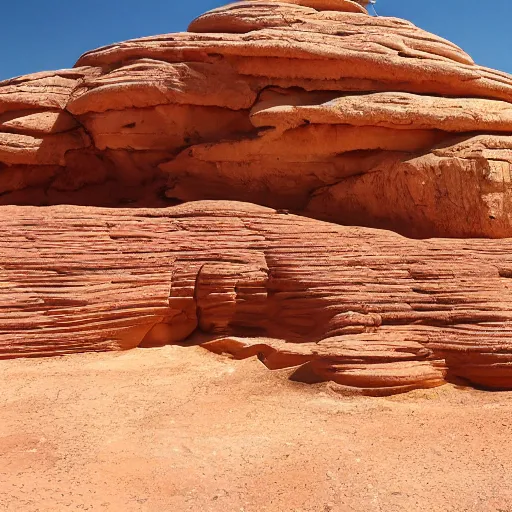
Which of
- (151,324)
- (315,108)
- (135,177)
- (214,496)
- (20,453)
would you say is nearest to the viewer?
(214,496)

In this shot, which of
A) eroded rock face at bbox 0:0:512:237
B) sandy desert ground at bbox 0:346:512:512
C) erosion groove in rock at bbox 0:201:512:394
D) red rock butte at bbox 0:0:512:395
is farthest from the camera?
eroded rock face at bbox 0:0:512:237

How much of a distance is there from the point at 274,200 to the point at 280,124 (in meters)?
1.55

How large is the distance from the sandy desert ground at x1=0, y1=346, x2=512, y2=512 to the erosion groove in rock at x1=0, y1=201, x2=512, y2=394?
46 centimetres

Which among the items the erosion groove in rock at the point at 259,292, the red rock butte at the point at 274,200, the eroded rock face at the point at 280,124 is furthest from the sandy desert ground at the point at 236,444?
the eroded rock face at the point at 280,124

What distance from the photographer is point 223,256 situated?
25.6 feet

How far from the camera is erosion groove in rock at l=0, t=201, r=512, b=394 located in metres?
6.26

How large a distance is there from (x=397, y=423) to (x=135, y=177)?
7977 mm

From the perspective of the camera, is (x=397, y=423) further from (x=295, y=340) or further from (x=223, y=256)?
(x=223, y=256)

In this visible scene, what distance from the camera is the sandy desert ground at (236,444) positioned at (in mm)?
3863

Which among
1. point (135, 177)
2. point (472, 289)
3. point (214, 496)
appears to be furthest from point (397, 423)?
point (135, 177)

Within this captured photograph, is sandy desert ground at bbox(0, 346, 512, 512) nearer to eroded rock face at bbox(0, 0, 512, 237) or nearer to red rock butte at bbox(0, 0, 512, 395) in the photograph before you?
red rock butte at bbox(0, 0, 512, 395)

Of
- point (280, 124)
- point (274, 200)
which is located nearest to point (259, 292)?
point (274, 200)

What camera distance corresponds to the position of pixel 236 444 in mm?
4715

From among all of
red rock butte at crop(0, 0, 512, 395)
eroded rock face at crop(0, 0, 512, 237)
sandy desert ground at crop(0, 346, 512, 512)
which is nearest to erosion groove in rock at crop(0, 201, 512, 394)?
red rock butte at crop(0, 0, 512, 395)
